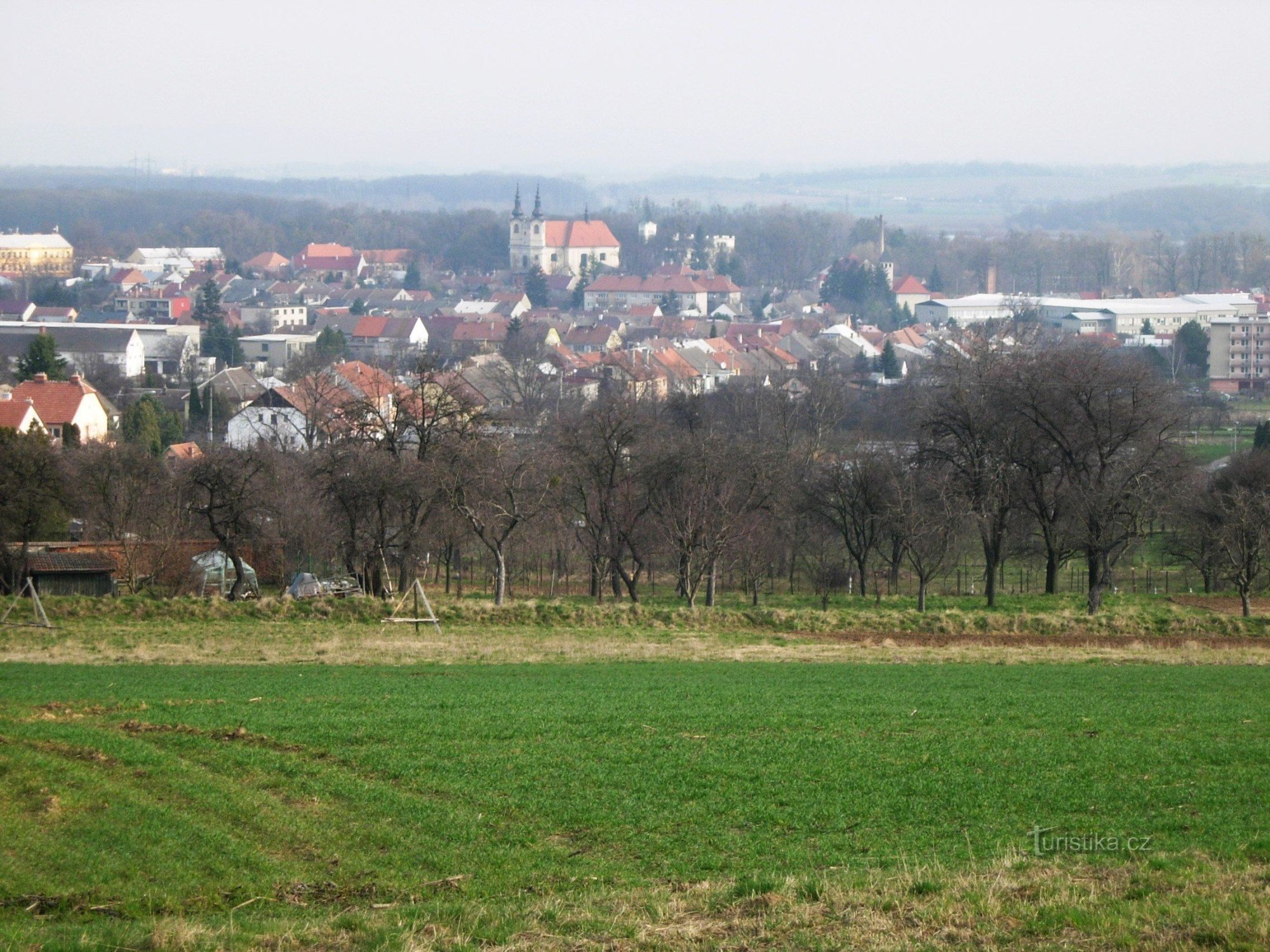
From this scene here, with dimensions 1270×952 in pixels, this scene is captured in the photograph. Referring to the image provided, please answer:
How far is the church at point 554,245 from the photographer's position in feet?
612

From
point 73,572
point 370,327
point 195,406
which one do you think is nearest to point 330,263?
point 370,327

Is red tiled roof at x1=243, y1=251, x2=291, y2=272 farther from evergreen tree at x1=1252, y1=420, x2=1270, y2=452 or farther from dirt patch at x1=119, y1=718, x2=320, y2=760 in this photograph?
dirt patch at x1=119, y1=718, x2=320, y2=760

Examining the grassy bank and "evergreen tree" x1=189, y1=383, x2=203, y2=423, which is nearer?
the grassy bank

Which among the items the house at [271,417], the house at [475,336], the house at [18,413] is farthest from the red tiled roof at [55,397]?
the house at [475,336]

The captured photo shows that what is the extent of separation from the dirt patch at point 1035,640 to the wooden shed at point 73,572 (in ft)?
56.7

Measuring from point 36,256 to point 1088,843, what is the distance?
194m

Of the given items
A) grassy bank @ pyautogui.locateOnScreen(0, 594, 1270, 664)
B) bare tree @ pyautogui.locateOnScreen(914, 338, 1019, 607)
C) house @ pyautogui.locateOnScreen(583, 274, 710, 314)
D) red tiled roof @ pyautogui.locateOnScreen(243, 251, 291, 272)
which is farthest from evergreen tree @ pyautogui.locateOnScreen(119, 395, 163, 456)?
red tiled roof @ pyautogui.locateOnScreen(243, 251, 291, 272)

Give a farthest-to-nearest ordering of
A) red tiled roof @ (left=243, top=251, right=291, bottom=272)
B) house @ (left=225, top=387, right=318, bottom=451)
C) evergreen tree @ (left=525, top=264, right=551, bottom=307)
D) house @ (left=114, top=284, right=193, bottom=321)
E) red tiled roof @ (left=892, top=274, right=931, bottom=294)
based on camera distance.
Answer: red tiled roof @ (left=243, top=251, right=291, bottom=272) < red tiled roof @ (left=892, top=274, right=931, bottom=294) < evergreen tree @ (left=525, top=264, right=551, bottom=307) < house @ (left=114, top=284, right=193, bottom=321) < house @ (left=225, top=387, right=318, bottom=451)

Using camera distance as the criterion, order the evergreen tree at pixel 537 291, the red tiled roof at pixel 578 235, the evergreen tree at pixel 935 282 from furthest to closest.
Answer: the red tiled roof at pixel 578 235 < the evergreen tree at pixel 935 282 < the evergreen tree at pixel 537 291

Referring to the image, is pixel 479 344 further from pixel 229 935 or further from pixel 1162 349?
pixel 229 935

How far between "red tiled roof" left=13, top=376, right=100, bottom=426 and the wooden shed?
25317mm

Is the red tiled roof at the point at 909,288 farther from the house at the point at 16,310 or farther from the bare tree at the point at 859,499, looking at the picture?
the bare tree at the point at 859,499

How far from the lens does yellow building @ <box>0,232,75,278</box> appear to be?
174 metres

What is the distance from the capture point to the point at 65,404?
5591 centimetres
